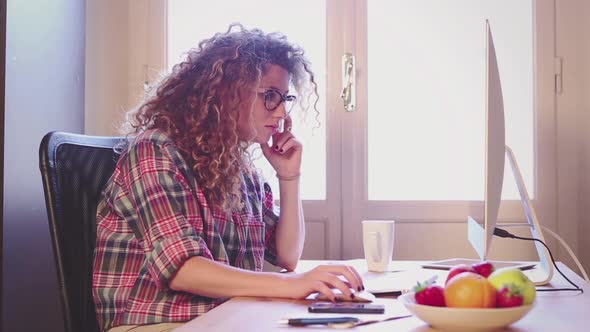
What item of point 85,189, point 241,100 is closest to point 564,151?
point 241,100

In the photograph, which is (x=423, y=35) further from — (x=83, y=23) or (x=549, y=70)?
(x=83, y=23)

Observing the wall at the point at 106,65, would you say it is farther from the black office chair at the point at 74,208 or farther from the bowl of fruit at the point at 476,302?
the bowl of fruit at the point at 476,302

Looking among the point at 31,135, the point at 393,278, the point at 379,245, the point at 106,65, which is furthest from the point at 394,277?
the point at 106,65

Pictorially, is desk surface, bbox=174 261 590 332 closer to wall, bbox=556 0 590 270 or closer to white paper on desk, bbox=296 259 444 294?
white paper on desk, bbox=296 259 444 294

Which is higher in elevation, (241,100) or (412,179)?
(241,100)

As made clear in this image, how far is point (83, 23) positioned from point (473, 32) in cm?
135

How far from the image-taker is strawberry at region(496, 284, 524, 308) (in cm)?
90

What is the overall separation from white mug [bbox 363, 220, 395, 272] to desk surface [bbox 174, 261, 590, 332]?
1.41 feet

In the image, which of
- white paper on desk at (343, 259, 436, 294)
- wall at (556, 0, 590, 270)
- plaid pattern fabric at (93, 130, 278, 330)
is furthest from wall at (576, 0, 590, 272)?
plaid pattern fabric at (93, 130, 278, 330)

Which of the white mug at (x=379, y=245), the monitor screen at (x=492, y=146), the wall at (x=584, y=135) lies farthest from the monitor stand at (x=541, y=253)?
the wall at (x=584, y=135)

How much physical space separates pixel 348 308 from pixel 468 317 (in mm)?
240

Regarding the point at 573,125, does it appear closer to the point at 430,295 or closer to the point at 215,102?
the point at 215,102

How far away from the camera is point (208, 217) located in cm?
139

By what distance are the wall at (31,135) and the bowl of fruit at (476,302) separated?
123 centimetres
